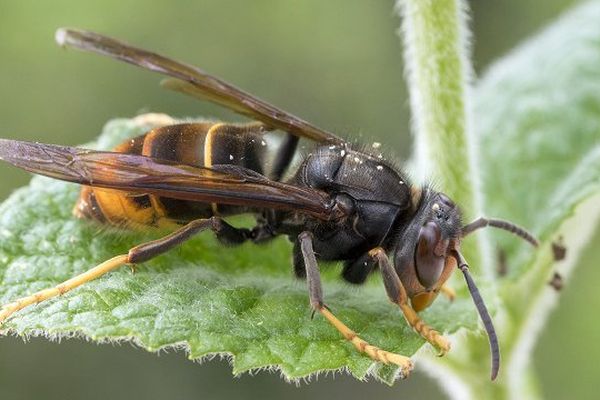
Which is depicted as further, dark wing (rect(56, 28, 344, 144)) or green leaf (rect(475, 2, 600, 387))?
green leaf (rect(475, 2, 600, 387))

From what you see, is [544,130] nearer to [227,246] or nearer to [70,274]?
[227,246]

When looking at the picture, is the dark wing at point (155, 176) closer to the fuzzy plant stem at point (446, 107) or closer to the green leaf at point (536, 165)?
the fuzzy plant stem at point (446, 107)

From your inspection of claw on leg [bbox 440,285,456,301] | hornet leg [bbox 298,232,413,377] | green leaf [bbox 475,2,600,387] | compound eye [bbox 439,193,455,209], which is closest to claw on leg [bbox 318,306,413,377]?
hornet leg [bbox 298,232,413,377]

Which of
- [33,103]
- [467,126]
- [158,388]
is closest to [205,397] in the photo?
[158,388]

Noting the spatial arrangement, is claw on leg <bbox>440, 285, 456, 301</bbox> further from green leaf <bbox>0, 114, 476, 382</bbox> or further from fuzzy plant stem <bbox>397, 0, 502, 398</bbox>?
fuzzy plant stem <bbox>397, 0, 502, 398</bbox>

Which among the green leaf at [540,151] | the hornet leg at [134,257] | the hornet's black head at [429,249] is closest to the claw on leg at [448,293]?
the green leaf at [540,151]
